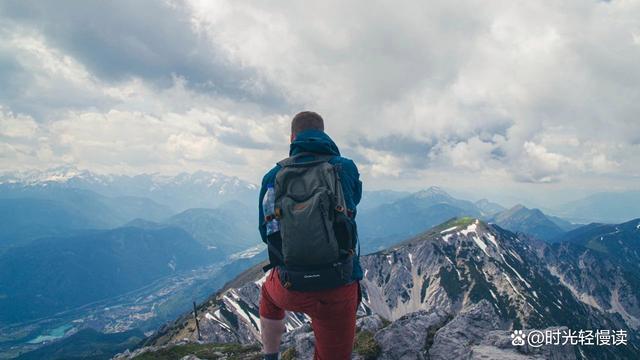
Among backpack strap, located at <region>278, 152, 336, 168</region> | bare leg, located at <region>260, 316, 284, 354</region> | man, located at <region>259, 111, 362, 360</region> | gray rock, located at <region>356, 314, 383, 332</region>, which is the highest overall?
backpack strap, located at <region>278, 152, 336, 168</region>

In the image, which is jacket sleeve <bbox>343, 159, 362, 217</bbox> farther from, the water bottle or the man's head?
the water bottle

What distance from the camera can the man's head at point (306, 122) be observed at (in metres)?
8.17

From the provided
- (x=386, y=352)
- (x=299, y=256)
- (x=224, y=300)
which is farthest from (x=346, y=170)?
(x=224, y=300)

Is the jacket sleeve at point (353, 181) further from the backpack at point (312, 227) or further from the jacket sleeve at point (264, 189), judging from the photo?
the jacket sleeve at point (264, 189)

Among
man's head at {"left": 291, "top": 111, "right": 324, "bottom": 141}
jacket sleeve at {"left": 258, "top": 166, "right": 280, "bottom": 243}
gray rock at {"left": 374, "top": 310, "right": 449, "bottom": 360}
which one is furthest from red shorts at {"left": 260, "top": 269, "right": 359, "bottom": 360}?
gray rock at {"left": 374, "top": 310, "right": 449, "bottom": 360}

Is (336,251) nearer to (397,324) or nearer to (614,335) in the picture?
(397,324)

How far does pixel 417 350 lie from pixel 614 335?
498 inches

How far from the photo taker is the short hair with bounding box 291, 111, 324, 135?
8177mm

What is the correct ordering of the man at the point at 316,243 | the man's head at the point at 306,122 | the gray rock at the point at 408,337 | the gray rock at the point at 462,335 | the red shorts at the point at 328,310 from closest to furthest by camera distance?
1. the man at the point at 316,243
2. the red shorts at the point at 328,310
3. the man's head at the point at 306,122
4. the gray rock at the point at 462,335
5. the gray rock at the point at 408,337

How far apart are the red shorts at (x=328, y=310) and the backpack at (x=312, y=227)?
0.30 metres

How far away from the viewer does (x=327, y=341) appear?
7594mm

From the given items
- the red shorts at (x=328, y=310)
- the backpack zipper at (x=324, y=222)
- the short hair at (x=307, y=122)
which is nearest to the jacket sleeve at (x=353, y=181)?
the backpack zipper at (x=324, y=222)

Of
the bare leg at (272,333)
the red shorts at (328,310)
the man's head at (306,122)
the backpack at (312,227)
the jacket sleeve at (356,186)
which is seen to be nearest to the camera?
the backpack at (312,227)

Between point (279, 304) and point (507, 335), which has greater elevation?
point (279, 304)
